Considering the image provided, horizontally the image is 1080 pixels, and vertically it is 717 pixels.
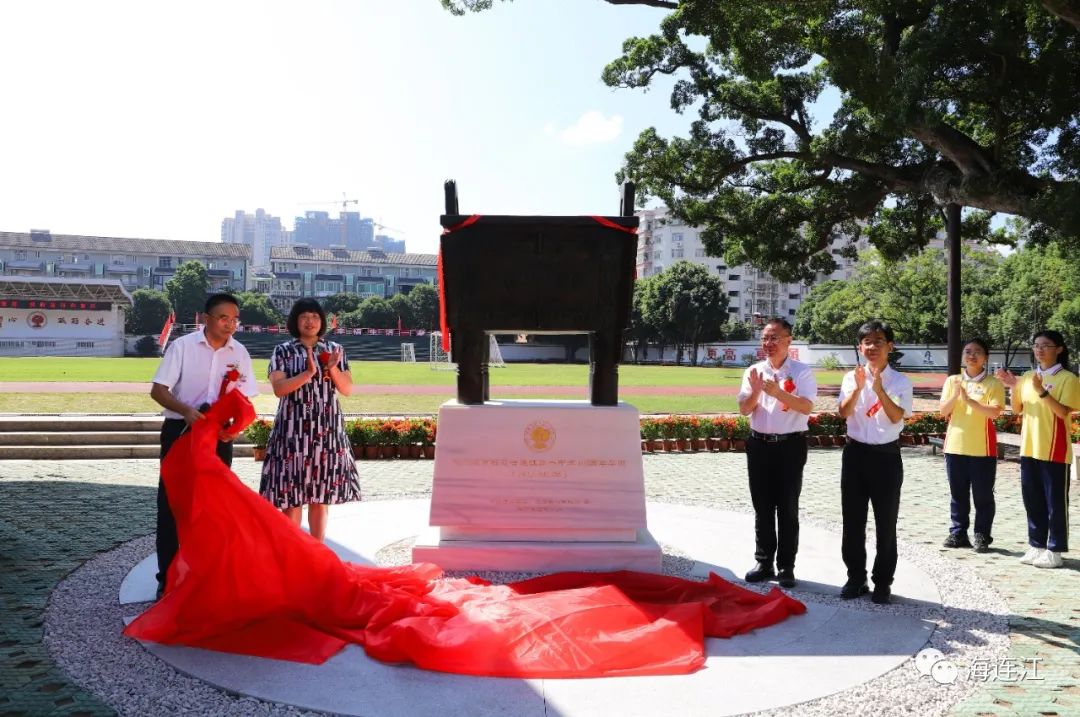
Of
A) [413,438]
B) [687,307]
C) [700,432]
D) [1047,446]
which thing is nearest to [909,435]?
[700,432]

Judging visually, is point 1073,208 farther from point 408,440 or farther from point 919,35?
point 408,440

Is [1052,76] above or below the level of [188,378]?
above

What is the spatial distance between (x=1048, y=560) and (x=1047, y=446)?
2.70ft

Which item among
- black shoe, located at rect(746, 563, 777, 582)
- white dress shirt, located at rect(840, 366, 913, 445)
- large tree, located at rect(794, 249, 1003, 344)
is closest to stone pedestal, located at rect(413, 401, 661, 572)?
black shoe, located at rect(746, 563, 777, 582)

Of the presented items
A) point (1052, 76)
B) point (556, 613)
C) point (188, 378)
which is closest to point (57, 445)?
point (188, 378)

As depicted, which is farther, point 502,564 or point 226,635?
point 502,564

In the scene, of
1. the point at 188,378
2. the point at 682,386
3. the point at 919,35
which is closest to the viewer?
the point at 188,378

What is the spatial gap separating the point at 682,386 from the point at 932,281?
25.3 meters

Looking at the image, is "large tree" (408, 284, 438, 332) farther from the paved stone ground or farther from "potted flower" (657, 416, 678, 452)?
the paved stone ground

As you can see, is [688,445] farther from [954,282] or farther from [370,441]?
[954,282]

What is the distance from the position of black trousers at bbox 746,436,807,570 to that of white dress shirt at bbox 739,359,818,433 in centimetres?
10

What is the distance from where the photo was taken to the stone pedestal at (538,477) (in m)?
5.40

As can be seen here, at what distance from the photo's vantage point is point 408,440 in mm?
11758

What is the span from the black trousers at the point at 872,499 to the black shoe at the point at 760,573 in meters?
0.53
